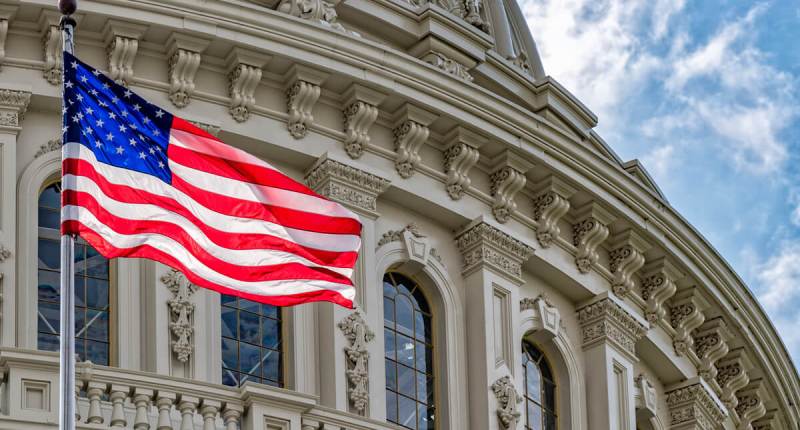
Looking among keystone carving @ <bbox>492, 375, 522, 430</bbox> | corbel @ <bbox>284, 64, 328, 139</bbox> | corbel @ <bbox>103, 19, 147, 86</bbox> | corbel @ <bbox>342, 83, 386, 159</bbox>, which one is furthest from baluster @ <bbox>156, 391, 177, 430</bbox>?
keystone carving @ <bbox>492, 375, 522, 430</bbox>

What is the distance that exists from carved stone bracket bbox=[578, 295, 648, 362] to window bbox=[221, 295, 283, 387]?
20.8 ft

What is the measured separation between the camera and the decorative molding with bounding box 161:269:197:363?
34969 mm

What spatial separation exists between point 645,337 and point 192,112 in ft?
31.1

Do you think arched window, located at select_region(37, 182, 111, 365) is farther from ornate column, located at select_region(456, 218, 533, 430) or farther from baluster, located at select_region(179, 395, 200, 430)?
ornate column, located at select_region(456, 218, 533, 430)

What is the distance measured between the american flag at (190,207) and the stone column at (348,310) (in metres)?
6.05

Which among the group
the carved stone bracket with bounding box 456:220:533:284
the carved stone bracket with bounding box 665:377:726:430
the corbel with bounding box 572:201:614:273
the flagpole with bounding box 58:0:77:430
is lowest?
the flagpole with bounding box 58:0:77:430

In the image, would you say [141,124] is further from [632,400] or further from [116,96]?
[632,400]

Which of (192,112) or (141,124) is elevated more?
(192,112)

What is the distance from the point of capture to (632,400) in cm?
4175

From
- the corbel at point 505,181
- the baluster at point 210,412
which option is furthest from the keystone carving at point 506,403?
the baluster at point 210,412

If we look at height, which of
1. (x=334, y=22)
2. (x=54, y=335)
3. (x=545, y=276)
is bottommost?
(x=54, y=335)

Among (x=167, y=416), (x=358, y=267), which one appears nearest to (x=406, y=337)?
(x=358, y=267)

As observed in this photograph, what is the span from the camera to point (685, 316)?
43.5 meters

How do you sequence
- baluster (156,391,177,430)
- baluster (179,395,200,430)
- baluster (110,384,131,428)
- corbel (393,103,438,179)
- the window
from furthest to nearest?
corbel (393,103,438,179)
the window
baluster (179,395,200,430)
baluster (156,391,177,430)
baluster (110,384,131,428)
